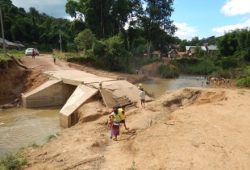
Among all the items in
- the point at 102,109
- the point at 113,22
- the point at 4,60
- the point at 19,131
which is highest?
the point at 113,22

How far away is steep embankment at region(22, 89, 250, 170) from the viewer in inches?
466

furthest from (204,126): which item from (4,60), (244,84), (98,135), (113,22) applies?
(113,22)

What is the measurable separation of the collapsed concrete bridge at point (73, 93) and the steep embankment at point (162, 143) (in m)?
2.90

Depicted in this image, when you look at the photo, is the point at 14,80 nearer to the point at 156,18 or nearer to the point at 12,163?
the point at 12,163

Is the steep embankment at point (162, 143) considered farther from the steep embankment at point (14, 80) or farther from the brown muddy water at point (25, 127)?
the steep embankment at point (14, 80)

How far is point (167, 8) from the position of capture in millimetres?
54125

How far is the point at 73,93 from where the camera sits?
2503 centimetres

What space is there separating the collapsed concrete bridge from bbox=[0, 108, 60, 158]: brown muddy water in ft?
3.33

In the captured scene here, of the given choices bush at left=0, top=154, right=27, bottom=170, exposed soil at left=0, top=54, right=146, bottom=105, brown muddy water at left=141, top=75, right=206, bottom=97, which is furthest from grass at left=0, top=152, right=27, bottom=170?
brown muddy water at left=141, top=75, right=206, bottom=97

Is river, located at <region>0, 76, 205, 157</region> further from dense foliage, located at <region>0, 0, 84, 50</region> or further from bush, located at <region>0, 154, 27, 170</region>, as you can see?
dense foliage, located at <region>0, 0, 84, 50</region>

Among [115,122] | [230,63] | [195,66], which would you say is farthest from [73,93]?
[195,66]

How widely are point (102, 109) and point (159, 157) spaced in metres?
9.92

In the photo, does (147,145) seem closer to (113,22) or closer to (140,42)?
(113,22)

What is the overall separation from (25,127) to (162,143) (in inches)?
471
